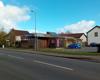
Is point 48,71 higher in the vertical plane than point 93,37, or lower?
lower

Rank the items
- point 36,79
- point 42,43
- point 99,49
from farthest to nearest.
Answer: point 42,43 < point 99,49 < point 36,79

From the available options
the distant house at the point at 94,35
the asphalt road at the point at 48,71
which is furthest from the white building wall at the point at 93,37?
the asphalt road at the point at 48,71

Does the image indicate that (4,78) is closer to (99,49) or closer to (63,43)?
(99,49)

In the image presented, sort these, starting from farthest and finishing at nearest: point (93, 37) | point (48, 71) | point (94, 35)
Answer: point (93, 37), point (94, 35), point (48, 71)

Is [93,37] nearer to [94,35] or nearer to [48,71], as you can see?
[94,35]

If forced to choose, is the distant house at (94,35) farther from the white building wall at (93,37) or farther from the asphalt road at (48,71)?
the asphalt road at (48,71)

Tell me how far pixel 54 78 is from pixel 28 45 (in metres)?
48.5

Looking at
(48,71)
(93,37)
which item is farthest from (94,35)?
(48,71)

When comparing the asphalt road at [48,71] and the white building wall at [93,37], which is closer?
the asphalt road at [48,71]

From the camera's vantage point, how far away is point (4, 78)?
10141 millimetres

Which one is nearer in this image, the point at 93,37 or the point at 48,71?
the point at 48,71

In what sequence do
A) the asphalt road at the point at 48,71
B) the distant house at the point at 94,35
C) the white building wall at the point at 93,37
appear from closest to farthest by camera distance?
1. the asphalt road at the point at 48,71
2. the white building wall at the point at 93,37
3. the distant house at the point at 94,35

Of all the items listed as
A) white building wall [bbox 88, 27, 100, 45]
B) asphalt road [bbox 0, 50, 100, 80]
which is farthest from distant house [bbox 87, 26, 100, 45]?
asphalt road [bbox 0, 50, 100, 80]

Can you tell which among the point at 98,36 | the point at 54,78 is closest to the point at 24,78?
the point at 54,78
